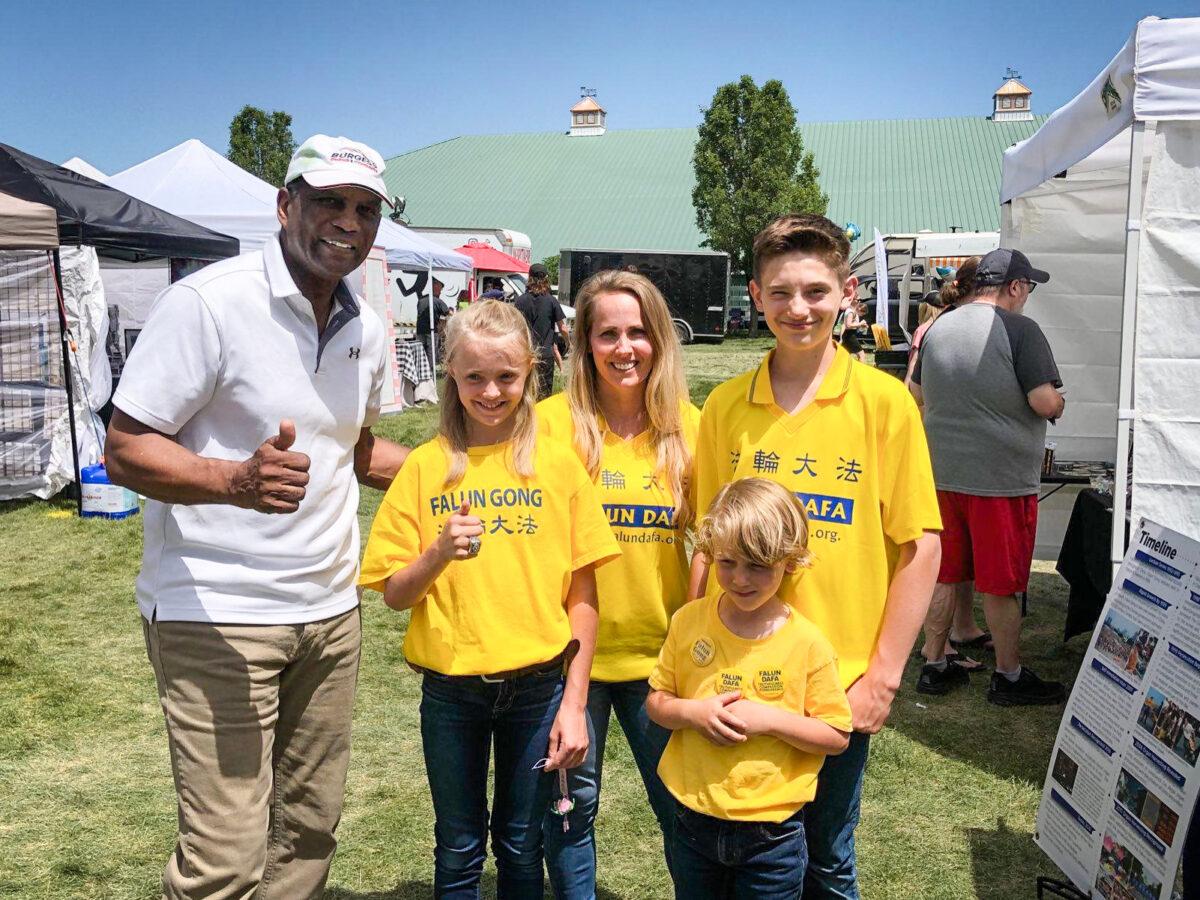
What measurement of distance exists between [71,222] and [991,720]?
25.2ft

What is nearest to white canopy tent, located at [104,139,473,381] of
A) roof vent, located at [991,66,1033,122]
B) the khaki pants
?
the khaki pants

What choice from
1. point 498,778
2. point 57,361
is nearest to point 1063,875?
point 498,778

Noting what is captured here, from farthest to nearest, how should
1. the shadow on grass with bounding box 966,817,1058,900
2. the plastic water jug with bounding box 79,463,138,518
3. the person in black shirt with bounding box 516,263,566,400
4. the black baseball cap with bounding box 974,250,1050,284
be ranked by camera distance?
the person in black shirt with bounding box 516,263,566,400
the plastic water jug with bounding box 79,463,138,518
the black baseball cap with bounding box 974,250,1050,284
the shadow on grass with bounding box 966,817,1058,900

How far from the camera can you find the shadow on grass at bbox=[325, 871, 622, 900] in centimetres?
304

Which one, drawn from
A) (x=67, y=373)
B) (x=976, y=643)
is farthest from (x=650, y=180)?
(x=976, y=643)

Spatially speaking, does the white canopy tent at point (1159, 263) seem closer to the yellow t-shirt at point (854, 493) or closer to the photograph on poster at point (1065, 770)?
the photograph on poster at point (1065, 770)

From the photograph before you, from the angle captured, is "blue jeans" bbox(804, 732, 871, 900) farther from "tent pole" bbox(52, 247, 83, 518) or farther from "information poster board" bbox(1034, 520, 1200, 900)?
"tent pole" bbox(52, 247, 83, 518)

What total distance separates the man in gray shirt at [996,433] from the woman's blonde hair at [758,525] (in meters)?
2.77

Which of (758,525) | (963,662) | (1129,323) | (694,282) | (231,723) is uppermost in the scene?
(694,282)

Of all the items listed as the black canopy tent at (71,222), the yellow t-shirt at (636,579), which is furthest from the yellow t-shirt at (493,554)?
the black canopy tent at (71,222)

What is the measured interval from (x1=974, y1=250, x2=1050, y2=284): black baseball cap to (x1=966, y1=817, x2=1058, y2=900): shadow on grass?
2.38 m

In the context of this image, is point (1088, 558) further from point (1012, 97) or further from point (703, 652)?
point (1012, 97)

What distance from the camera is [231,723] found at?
2117 millimetres

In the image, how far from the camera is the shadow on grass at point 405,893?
3039 millimetres
